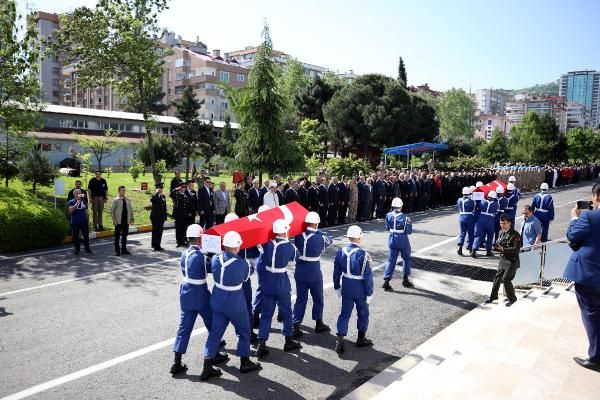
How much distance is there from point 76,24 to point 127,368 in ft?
54.0

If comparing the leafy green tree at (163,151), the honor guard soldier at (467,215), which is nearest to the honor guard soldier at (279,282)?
the honor guard soldier at (467,215)

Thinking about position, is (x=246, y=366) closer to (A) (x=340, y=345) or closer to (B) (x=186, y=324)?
(B) (x=186, y=324)

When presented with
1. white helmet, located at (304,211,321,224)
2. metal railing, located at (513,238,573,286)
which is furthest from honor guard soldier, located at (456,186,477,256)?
white helmet, located at (304,211,321,224)

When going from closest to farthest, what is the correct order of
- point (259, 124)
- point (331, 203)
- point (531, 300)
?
point (531, 300), point (331, 203), point (259, 124)

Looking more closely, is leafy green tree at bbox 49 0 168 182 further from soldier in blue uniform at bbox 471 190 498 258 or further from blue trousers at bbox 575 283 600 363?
blue trousers at bbox 575 283 600 363

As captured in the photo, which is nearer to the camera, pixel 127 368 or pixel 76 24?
pixel 127 368

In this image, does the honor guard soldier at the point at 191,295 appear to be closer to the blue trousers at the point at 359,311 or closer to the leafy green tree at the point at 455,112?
the blue trousers at the point at 359,311

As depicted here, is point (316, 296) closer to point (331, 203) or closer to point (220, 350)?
point (220, 350)

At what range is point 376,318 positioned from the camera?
28.0 feet

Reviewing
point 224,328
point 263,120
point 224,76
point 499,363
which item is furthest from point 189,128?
point 224,76

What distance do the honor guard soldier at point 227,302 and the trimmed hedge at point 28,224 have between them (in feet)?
30.8

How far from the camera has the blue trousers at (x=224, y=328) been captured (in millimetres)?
6254

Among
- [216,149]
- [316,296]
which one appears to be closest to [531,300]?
[316,296]

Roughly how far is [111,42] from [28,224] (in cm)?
896
